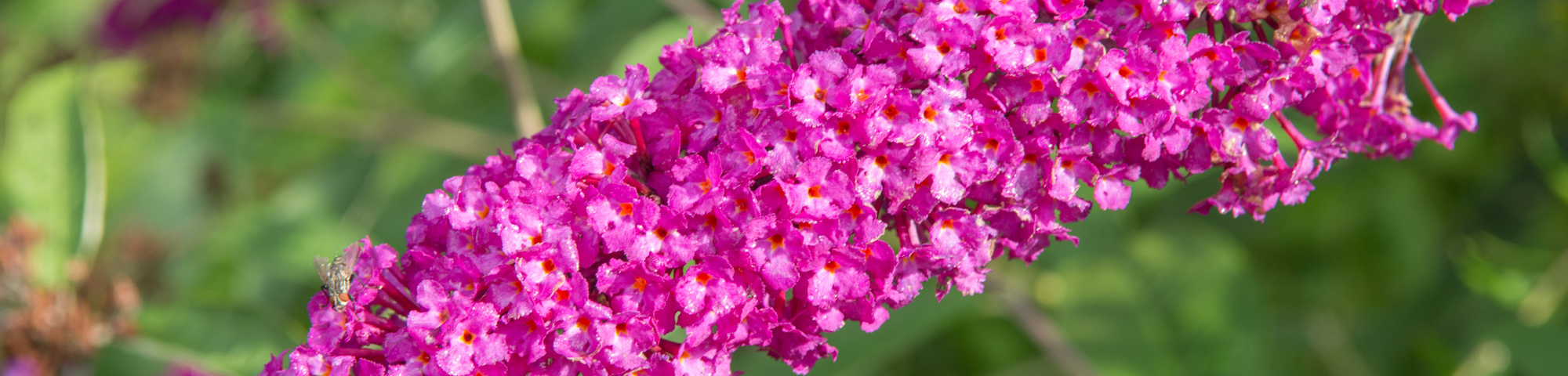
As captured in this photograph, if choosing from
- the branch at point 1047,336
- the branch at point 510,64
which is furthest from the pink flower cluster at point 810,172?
the branch at point 510,64

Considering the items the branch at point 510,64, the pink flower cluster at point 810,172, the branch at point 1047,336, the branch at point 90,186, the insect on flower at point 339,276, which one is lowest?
the branch at point 1047,336

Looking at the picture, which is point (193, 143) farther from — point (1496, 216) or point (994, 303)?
point (1496, 216)

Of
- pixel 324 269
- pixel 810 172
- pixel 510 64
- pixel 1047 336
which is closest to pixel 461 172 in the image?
pixel 510 64

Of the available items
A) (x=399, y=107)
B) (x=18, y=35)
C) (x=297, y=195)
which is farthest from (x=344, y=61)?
(x=18, y=35)

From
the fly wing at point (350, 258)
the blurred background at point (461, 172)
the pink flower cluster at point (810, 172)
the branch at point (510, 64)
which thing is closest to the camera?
Result: the pink flower cluster at point (810, 172)

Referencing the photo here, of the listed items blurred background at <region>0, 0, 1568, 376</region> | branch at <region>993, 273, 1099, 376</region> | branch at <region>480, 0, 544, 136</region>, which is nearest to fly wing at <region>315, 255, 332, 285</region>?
blurred background at <region>0, 0, 1568, 376</region>

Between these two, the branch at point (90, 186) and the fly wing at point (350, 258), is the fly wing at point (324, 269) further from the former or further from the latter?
the branch at point (90, 186)
